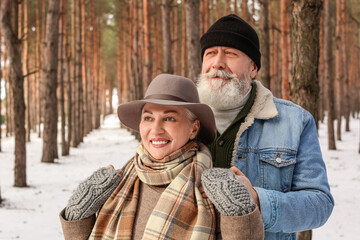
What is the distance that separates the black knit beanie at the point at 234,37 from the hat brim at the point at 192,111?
17.1 inches

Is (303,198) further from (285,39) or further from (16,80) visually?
(285,39)

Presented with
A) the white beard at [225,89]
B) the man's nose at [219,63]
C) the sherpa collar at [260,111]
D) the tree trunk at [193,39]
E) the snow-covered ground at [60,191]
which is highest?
the tree trunk at [193,39]

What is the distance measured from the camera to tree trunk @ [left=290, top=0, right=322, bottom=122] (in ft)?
11.9

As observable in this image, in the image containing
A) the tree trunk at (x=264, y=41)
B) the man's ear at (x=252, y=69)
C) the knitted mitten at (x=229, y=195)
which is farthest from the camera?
the tree trunk at (x=264, y=41)

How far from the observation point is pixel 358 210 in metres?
6.21

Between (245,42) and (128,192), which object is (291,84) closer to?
(245,42)

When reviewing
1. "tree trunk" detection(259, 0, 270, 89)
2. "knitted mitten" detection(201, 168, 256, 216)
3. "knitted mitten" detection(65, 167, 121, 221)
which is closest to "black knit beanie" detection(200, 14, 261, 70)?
"knitted mitten" detection(201, 168, 256, 216)

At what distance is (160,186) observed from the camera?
1752 millimetres

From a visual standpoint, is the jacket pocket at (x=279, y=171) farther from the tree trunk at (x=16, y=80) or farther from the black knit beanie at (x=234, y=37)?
the tree trunk at (x=16, y=80)

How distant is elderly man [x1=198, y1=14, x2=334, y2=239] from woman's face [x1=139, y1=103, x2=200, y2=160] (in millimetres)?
265

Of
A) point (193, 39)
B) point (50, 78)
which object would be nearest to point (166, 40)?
point (50, 78)

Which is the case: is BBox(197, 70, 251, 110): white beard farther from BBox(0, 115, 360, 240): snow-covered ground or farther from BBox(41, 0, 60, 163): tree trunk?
BBox(41, 0, 60, 163): tree trunk

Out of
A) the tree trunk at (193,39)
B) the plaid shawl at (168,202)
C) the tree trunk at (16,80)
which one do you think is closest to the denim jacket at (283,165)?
the plaid shawl at (168,202)

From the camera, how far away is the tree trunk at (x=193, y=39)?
732cm
